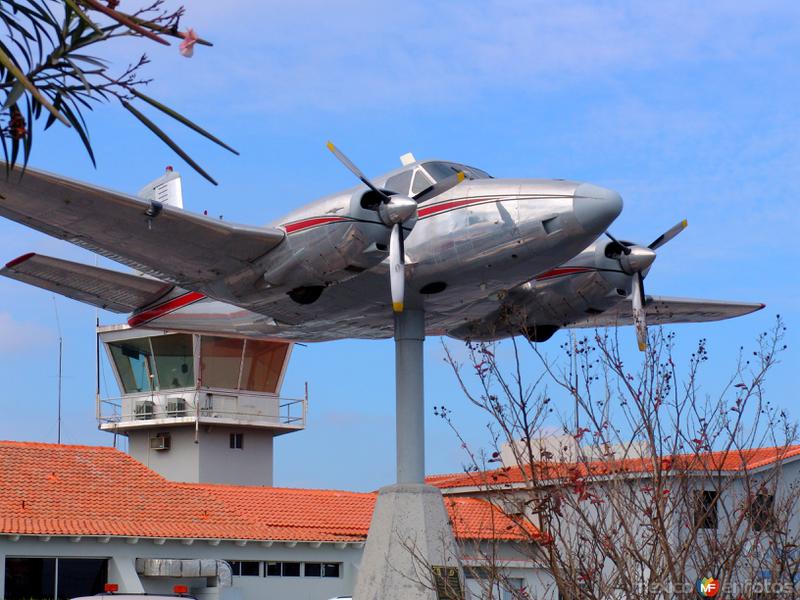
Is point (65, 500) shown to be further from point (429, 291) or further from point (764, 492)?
point (764, 492)

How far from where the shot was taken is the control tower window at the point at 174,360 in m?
40.9

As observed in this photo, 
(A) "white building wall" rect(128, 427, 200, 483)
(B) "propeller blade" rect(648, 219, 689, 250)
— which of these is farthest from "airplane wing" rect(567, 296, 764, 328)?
(A) "white building wall" rect(128, 427, 200, 483)

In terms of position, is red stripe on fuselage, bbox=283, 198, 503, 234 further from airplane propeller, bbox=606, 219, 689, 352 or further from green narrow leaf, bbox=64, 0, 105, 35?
green narrow leaf, bbox=64, 0, 105, 35

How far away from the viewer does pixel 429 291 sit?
2155 cm

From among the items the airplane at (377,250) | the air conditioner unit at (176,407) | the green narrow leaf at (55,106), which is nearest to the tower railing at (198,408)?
the air conditioner unit at (176,407)

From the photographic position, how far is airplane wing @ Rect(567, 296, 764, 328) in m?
26.4

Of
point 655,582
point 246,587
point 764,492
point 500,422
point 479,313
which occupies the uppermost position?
point 479,313

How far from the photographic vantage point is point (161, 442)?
41.5m

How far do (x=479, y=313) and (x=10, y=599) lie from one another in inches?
558

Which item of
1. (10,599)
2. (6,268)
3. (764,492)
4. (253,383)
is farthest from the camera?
(253,383)

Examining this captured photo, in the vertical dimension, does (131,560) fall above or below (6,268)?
below

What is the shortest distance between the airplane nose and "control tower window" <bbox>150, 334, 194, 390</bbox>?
23927mm

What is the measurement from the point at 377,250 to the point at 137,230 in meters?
4.37

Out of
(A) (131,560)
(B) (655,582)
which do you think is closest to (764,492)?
(B) (655,582)
